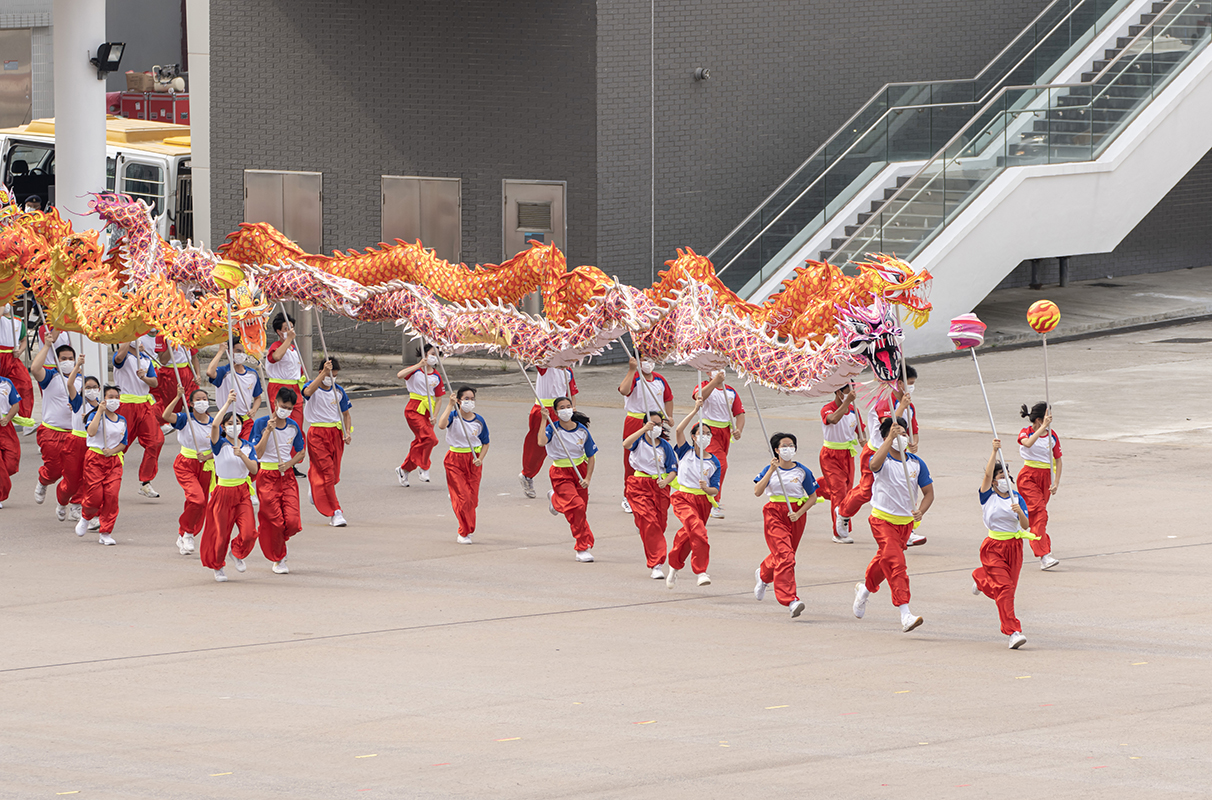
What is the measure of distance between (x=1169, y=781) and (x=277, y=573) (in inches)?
311

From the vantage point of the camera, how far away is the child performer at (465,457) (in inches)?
605

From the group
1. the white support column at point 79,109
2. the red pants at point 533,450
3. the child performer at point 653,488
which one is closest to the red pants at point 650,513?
the child performer at point 653,488

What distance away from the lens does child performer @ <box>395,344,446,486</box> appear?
17703 mm

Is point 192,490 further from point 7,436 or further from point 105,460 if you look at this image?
point 7,436

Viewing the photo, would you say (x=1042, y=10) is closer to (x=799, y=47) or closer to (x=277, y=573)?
(x=799, y=47)

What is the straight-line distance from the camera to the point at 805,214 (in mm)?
27344

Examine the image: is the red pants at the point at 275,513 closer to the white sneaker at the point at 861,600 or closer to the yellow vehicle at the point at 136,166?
the white sneaker at the point at 861,600

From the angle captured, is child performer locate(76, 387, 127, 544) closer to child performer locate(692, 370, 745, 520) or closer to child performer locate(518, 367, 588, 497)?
child performer locate(518, 367, 588, 497)

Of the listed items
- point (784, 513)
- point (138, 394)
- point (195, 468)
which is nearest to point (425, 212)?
point (138, 394)

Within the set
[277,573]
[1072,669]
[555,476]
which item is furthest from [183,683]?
[1072,669]

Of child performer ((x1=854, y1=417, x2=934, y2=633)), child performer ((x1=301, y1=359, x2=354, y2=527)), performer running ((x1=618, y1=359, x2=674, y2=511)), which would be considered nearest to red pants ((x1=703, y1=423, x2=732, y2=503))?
performer running ((x1=618, y1=359, x2=674, y2=511))

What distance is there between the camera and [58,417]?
16641 millimetres

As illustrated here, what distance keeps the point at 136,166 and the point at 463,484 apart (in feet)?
57.6

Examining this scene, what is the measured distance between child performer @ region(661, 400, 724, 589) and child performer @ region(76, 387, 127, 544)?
5.17 m
